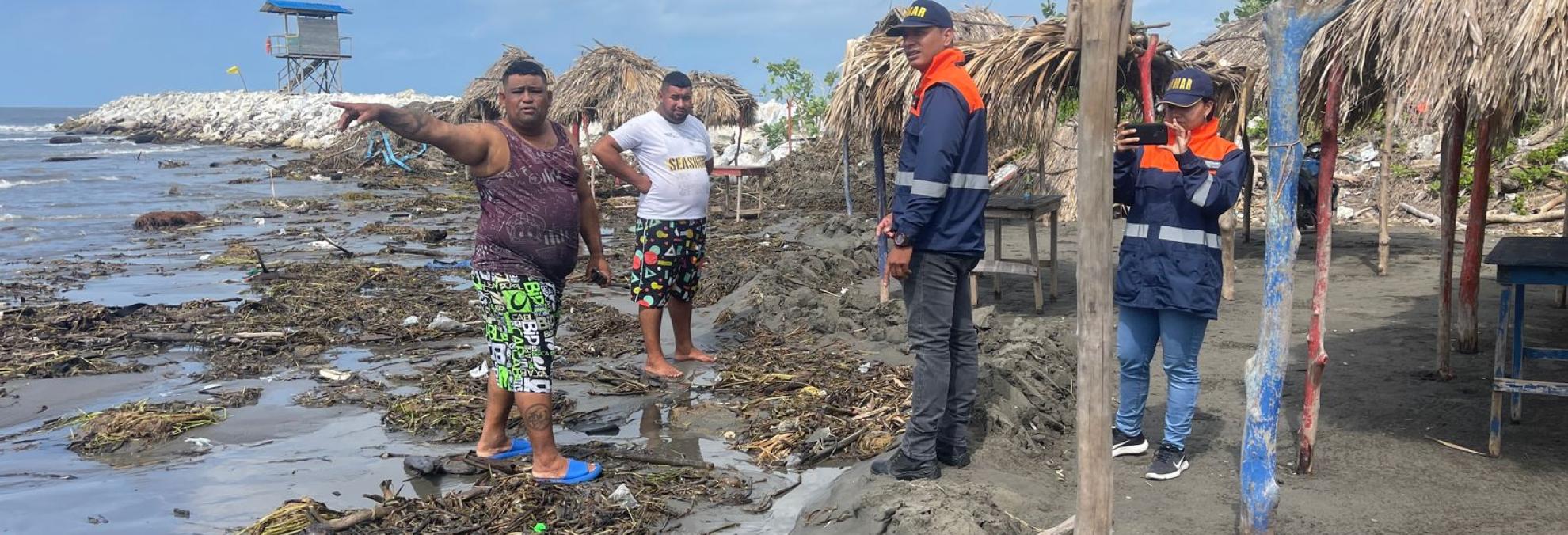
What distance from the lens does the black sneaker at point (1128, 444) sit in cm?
484

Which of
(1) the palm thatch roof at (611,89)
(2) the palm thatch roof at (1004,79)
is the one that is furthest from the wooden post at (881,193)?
(1) the palm thatch roof at (611,89)

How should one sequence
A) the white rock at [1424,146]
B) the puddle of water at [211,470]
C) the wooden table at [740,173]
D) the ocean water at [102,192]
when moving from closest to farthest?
the puddle of water at [211,470] → the white rock at [1424,146] → the wooden table at [740,173] → the ocean water at [102,192]

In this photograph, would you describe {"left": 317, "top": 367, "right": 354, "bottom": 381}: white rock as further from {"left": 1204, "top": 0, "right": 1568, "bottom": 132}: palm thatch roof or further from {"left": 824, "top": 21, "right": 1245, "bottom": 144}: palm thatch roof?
{"left": 1204, "top": 0, "right": 1568, "bottom": 132}: palm thatch roof

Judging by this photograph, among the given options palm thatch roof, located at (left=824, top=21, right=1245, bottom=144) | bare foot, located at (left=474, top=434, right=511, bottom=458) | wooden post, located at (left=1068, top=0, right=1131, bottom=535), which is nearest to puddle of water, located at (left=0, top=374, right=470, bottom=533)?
bare foot, located at (left=474, top=434, right=511, bottom=458)

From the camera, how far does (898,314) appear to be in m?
8.12

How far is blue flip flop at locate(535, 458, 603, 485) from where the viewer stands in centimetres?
464

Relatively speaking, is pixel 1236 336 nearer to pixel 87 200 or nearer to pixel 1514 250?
pixel 1514 250

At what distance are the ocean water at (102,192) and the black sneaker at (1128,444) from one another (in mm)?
14004

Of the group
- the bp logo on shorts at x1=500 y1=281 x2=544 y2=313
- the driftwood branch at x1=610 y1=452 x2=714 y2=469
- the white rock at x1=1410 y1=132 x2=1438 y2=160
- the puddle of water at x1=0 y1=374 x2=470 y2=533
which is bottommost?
the puddle of water at x1=0 y1=374 x2=470 y2=533

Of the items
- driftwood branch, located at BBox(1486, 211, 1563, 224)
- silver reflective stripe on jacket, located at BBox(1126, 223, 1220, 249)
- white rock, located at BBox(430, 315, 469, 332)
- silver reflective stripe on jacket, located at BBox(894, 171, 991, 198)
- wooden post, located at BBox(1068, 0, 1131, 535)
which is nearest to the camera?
wooden post, located at BBox(1068, 0, 1131, 535)

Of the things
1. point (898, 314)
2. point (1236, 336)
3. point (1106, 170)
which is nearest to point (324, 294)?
point (898, 314)

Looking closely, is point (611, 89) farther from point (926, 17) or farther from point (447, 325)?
point (926, 17)

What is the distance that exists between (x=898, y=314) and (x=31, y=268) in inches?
431

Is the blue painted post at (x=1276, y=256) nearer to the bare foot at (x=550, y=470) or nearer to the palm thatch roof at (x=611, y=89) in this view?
the bare foot at (x=550, y=470)
